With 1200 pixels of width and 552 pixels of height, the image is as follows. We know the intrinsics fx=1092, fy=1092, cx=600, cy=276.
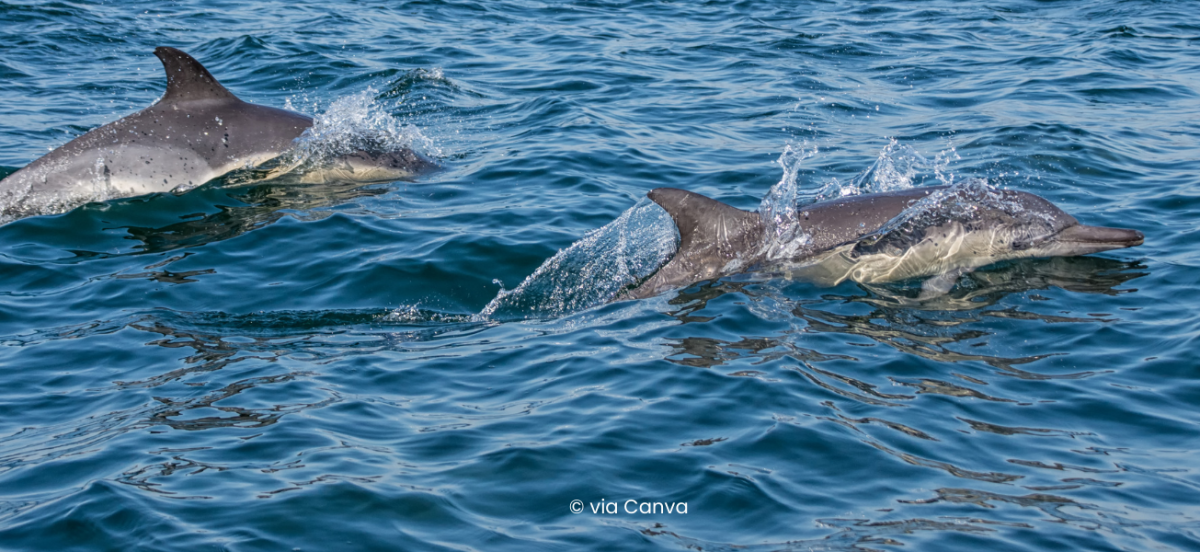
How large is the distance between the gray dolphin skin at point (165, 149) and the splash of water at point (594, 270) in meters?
4.29

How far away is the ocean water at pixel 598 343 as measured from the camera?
5.82 metres

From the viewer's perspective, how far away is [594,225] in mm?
11164

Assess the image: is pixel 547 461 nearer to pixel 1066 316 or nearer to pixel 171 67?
pixel 1066 316

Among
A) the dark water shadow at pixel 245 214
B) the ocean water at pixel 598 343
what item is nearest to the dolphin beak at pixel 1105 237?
the ocean water at pixel 598 343

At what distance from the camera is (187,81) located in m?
12.3

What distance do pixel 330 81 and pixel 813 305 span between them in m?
11.3

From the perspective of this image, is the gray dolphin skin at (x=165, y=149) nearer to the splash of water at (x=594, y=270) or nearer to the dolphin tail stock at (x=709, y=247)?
the splash of water at (x=594, y=270)

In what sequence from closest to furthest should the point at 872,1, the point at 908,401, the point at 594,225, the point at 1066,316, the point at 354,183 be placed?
the point at 908,401 < the point at 1066,316 < the point at 594,225 < the point at 354,183 < the point at 872,1

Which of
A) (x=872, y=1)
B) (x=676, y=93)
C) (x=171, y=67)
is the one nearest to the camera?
(x=171, y=67)

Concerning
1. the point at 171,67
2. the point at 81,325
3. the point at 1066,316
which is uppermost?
the point at 171,67

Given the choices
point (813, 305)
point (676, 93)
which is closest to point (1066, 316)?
point (813, 305)

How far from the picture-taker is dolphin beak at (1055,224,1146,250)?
31.6 feet

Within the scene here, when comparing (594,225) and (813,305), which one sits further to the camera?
(594,225)

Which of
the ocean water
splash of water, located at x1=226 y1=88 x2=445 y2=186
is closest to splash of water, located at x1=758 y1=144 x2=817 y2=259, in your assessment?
Answer: the ocean water
